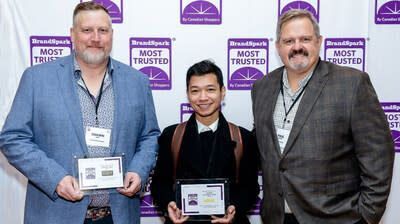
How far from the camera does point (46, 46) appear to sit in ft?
10.8

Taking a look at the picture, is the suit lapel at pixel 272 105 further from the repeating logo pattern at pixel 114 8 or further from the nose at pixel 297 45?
the repeating logo pattern at pixel 114 8

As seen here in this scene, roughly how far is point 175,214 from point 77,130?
2.71 ft

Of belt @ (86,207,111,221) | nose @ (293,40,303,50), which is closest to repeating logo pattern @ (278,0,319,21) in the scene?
nose @ (293,40,303,50)

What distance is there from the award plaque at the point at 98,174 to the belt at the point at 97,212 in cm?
19

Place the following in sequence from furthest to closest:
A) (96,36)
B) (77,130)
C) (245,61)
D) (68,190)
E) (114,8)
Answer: (245,61) < (114,8) < (96,36) < (77,130) < (68,190)

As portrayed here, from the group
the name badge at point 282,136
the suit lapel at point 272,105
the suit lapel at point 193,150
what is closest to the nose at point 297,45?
the suit lapel at point 272,105

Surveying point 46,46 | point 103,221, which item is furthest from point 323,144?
point 46,46

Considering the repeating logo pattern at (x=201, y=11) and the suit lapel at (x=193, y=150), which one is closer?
the suit lapel at (x=193, y=150)

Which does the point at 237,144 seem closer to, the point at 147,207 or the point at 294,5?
the point at 147,207

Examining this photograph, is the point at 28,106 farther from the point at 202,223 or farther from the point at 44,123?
the point at 202,223

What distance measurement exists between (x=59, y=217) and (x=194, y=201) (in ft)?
2.81

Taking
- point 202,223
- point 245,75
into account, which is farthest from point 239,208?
point 245,75

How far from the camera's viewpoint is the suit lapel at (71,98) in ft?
7.62

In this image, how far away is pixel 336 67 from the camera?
2.37 m
